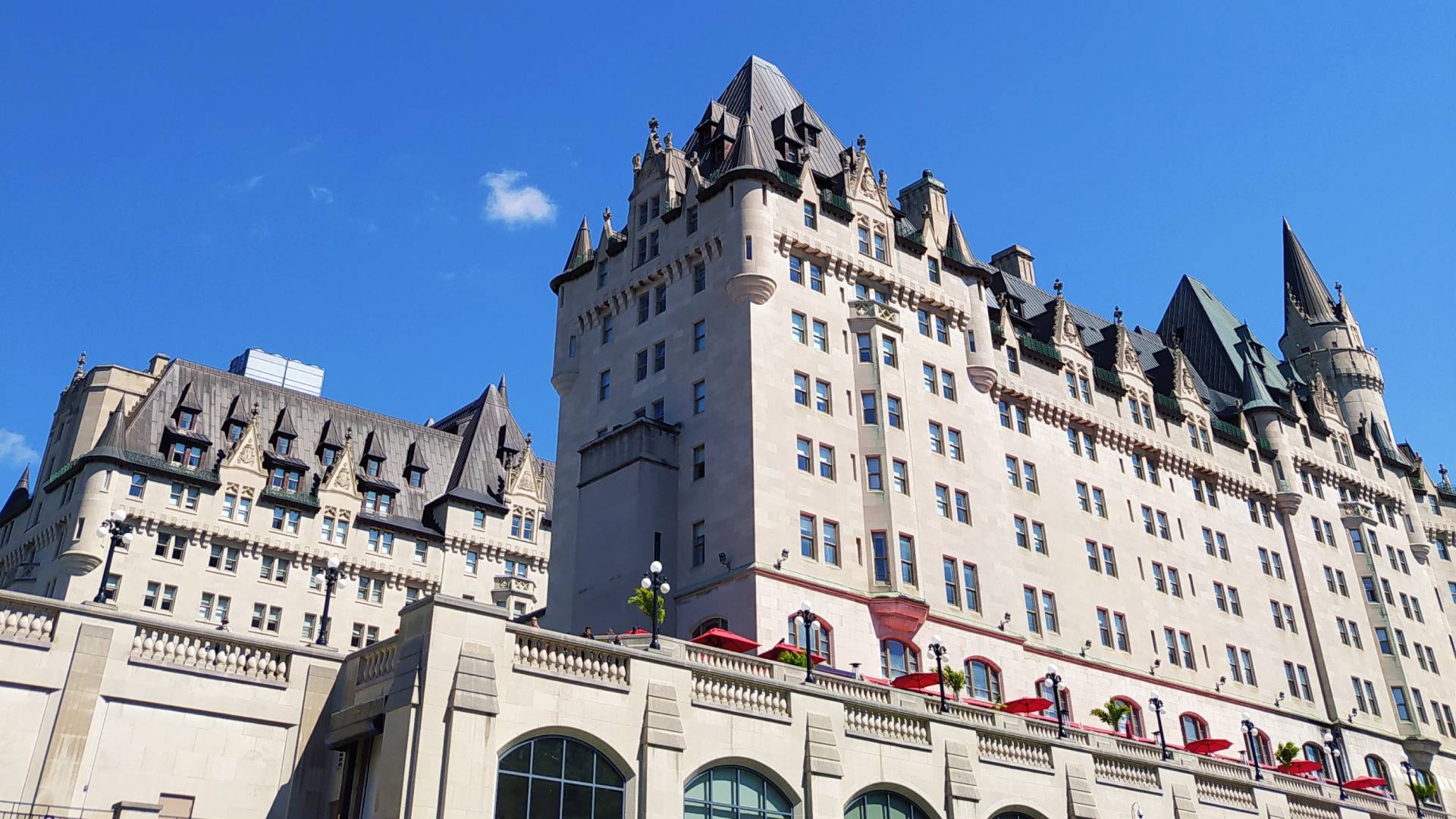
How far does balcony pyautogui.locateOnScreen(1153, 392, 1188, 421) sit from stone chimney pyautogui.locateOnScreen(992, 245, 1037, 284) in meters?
13.8

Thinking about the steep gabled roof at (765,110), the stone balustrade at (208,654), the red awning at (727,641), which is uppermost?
the steep gabled roof at (765,110)

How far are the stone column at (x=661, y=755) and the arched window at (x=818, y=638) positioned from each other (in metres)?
17.7

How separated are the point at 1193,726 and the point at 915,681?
93.5ft

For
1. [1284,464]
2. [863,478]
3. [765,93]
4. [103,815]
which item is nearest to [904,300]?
[863,478]

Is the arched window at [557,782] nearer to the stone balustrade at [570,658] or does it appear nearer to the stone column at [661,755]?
the stone column at [661,755]

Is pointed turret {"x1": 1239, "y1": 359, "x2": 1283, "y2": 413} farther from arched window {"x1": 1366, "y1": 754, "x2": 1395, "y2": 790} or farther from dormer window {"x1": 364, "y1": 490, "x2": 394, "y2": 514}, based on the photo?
dormer window {"x1": 364, "y1": 490, "x2": 394, "y2": 514}

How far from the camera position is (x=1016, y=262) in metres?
84.1

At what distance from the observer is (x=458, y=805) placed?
2469cm

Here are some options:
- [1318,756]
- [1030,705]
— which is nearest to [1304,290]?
[1318,756]

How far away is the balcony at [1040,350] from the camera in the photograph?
66.0m

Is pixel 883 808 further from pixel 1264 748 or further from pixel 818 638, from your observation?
pixel 1264 748

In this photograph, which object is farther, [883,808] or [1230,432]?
[1230,432]

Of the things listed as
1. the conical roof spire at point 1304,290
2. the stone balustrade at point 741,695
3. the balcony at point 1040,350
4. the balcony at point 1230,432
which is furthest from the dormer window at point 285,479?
the conical roof spire at point 1304,290

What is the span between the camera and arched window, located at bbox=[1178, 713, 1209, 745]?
6166cm
